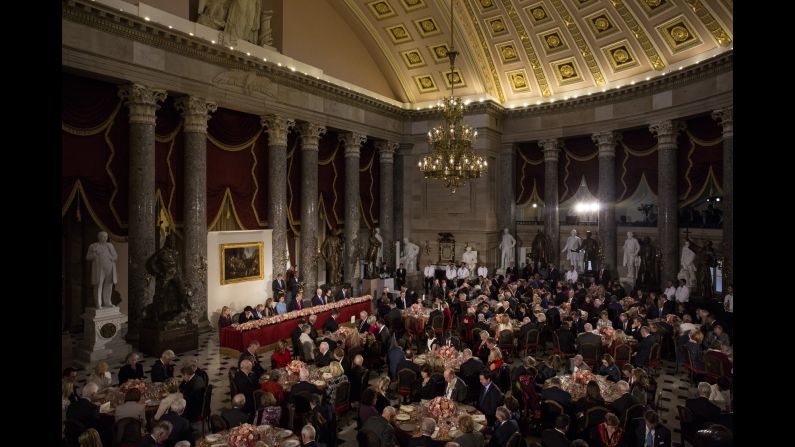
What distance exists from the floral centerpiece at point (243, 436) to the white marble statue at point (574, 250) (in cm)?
1752

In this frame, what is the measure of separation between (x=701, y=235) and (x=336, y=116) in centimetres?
1467

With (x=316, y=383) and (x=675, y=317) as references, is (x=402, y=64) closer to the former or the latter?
(x=675, y=317)

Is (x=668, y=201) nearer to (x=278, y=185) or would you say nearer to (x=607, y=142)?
(x=607, y=142)

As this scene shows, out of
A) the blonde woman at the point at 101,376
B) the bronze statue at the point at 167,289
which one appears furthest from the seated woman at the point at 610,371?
the bronze statue at the point at 167,289

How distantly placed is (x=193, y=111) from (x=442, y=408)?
38.3ft

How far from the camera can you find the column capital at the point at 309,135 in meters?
18.8

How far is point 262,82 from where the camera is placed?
16.6 meters

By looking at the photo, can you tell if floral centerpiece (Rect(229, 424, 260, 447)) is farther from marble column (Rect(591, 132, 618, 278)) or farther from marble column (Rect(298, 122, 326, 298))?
marble column (Rect(591, 132, 618, 278))

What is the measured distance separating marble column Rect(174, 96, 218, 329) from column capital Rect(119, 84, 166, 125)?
1.22 metres

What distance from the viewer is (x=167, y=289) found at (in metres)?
12.7

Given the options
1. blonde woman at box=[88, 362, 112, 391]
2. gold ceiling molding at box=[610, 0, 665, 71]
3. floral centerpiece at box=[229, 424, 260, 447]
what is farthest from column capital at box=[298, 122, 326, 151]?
floral centerpiece at box=[229, 424, 260, 447]

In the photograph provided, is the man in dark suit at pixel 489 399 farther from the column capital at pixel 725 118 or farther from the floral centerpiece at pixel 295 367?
the column capital at pixel 725 118

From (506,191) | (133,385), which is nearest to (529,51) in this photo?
(506,191)

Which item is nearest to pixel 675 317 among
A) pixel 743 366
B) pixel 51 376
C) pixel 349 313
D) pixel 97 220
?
pixel 349 313
